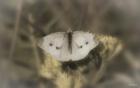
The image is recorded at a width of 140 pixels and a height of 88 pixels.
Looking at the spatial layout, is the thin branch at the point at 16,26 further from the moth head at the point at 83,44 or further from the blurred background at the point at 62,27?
the moth head at the point at 83,44

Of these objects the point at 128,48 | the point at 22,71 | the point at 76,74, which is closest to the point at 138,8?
the point at 128,48

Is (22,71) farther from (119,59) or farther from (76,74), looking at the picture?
(119,59)

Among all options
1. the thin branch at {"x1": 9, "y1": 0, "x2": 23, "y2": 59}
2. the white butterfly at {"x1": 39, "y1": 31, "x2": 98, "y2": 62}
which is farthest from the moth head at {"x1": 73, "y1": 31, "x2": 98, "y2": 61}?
the thin branch at {"x1": 9, "y1": 0, "x2": 23, "y2": 59}

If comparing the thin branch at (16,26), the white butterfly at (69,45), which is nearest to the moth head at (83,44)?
the white butterfly at (69,45)

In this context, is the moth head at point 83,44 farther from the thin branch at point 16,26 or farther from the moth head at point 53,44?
the thin branch at point 16,26

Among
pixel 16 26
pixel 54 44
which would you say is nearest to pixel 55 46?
pixel 54 44
